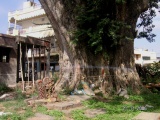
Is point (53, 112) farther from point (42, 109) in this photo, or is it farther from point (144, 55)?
point (144, 55)

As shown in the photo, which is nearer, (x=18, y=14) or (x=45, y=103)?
(x=45, y=103)

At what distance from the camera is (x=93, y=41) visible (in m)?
8.56

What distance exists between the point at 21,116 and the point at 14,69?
9.41m

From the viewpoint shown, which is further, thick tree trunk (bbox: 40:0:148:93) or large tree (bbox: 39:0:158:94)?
thick tree trunk (bbox: 40:0:148:93)

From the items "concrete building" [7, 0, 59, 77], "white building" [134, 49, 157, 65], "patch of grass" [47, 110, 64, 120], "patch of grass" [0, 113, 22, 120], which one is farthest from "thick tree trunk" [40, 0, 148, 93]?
"white building" [134, 49, 157, 65]

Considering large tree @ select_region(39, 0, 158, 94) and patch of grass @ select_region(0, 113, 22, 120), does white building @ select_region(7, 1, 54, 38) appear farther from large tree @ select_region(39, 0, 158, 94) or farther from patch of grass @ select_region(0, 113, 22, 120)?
patch of grass @ select_region(0, 113, 22, 120)

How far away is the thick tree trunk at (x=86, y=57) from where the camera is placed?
9342 mm

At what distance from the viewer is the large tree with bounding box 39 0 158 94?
8.80 meters

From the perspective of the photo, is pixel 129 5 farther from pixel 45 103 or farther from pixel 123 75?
pixel 45 103

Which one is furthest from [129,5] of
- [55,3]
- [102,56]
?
[55,3]

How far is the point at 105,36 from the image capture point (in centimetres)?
878

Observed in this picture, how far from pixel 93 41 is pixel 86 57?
1207mm

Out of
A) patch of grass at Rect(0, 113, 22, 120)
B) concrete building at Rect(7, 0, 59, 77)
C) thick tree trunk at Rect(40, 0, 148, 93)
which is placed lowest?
patch of grass at Rect(0, 113, 22, 120)

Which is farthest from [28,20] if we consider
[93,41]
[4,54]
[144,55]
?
[93,41]
